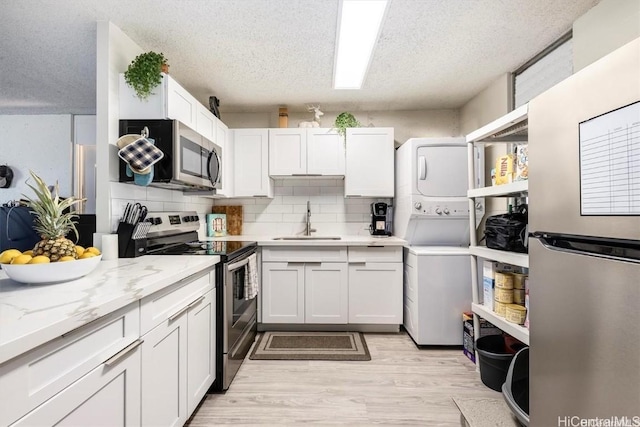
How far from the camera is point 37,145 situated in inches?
153

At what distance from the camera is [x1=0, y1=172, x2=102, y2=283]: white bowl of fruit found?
44.3 inches

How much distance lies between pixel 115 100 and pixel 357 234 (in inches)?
104

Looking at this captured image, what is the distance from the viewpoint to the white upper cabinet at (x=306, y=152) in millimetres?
3359

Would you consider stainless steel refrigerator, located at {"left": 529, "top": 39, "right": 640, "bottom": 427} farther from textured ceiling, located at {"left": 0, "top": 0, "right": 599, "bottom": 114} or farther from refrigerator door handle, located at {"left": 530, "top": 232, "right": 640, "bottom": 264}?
textured ceiling, located at {"left": 0, "top": 0, "right": 599, "bottom": 114}

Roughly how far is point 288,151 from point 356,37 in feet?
4.99

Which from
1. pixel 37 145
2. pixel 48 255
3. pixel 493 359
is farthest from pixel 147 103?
pixel 37 145

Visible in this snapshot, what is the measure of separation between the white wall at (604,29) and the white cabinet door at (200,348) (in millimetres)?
2759

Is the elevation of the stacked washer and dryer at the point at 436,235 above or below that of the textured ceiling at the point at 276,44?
below

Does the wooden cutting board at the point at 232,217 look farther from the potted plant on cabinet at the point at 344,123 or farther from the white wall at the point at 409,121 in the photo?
the potted plant on cabinet at the point at 344,123

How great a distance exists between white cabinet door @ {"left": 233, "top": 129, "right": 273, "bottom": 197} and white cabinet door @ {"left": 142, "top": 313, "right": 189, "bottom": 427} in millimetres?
1987

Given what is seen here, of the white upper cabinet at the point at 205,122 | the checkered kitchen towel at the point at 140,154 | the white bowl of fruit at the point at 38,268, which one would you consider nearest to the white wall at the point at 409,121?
the white upper cabinet at the point at 205,122

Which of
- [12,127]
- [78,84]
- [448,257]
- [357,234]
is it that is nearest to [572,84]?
[448,257]

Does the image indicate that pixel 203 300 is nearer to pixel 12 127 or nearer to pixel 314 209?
pixel 314 209

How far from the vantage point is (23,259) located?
1.13m
